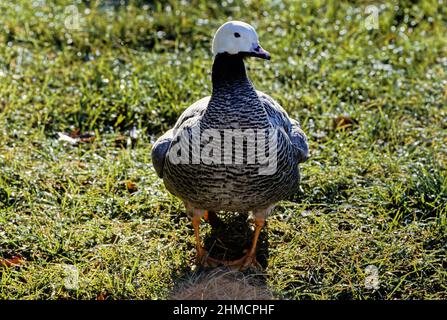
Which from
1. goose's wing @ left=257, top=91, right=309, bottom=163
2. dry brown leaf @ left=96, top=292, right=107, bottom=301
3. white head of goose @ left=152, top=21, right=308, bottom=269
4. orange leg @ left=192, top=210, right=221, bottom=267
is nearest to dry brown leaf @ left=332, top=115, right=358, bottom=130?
goose's wing @ left=257, top=91, right=309, bottom=163

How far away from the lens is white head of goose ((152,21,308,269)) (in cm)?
401

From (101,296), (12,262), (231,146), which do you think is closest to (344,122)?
(231,146)

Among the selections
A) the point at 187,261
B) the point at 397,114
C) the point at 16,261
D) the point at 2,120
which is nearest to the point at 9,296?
the point at 16,261

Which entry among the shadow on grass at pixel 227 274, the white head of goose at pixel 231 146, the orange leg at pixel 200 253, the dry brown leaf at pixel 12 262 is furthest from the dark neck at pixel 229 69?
the dry brown leaf at pixel 12 262

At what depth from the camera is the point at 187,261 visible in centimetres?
445

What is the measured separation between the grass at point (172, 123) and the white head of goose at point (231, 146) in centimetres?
52

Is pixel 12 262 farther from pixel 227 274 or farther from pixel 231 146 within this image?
pixel 231 146

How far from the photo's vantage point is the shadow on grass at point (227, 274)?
413cm

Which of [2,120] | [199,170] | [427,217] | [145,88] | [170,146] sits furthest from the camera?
[145,88]

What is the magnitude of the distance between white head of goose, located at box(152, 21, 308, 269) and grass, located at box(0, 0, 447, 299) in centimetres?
52

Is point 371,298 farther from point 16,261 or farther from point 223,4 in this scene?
point 223,4

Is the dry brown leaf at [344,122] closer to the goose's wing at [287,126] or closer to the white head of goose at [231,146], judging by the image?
the goose's wing at [287,126]

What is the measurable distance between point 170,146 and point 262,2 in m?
3.51

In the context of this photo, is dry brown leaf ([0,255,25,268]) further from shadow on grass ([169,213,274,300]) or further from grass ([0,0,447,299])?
shadow on grass ([169,213,274,300])
